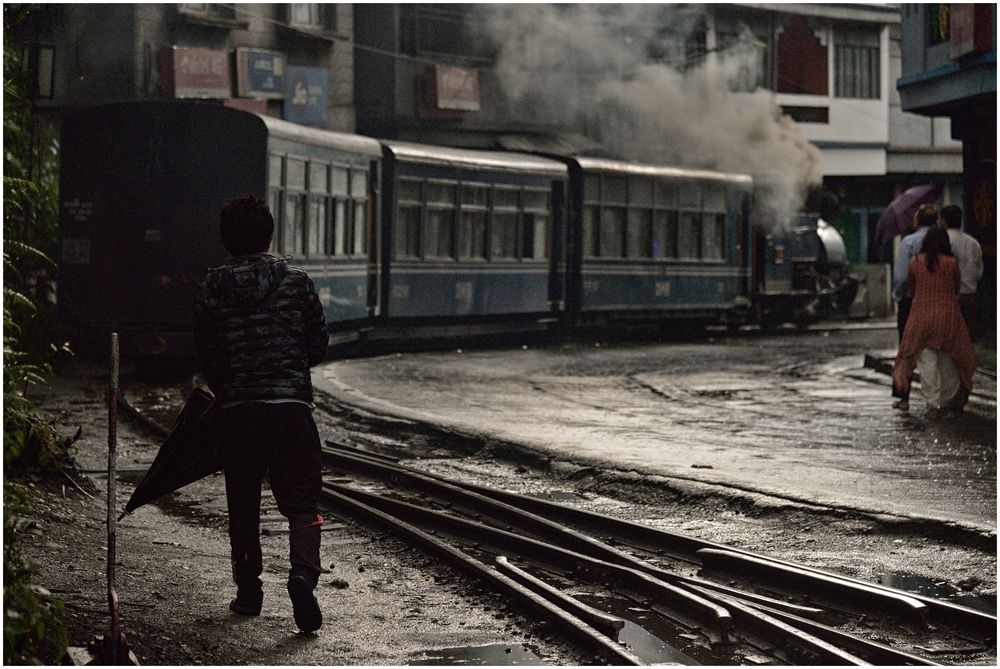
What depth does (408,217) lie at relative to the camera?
70.2ft

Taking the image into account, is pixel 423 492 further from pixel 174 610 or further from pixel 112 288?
pixel 112 288

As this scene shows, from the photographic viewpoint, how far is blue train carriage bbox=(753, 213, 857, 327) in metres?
28.9

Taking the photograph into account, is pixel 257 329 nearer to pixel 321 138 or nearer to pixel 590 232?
pixel 321 138

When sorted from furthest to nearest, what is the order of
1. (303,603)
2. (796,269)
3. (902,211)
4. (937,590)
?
(902,211) < (796,269) < (937,590) < (303,603)

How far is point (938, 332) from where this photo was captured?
12.8 metres

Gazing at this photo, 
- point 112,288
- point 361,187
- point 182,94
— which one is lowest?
point 112,288

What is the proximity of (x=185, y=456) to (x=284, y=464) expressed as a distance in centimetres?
42

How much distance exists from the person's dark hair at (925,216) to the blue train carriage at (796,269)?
15.2 m

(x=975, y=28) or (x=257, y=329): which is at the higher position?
(x=975, y=28)

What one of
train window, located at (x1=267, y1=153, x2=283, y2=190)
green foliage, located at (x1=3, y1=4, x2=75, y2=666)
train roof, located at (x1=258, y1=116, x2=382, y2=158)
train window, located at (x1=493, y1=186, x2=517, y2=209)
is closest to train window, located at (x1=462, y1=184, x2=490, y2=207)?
train window, located at (x1=493, y1=186, x2=517, y2=209)

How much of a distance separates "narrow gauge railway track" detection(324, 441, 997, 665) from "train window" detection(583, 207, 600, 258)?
52.2ft

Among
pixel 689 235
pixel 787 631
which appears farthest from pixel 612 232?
pixel 787 631

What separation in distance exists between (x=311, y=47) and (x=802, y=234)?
35.2ft

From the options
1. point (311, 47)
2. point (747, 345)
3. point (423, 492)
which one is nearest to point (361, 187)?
point (747, 345)
